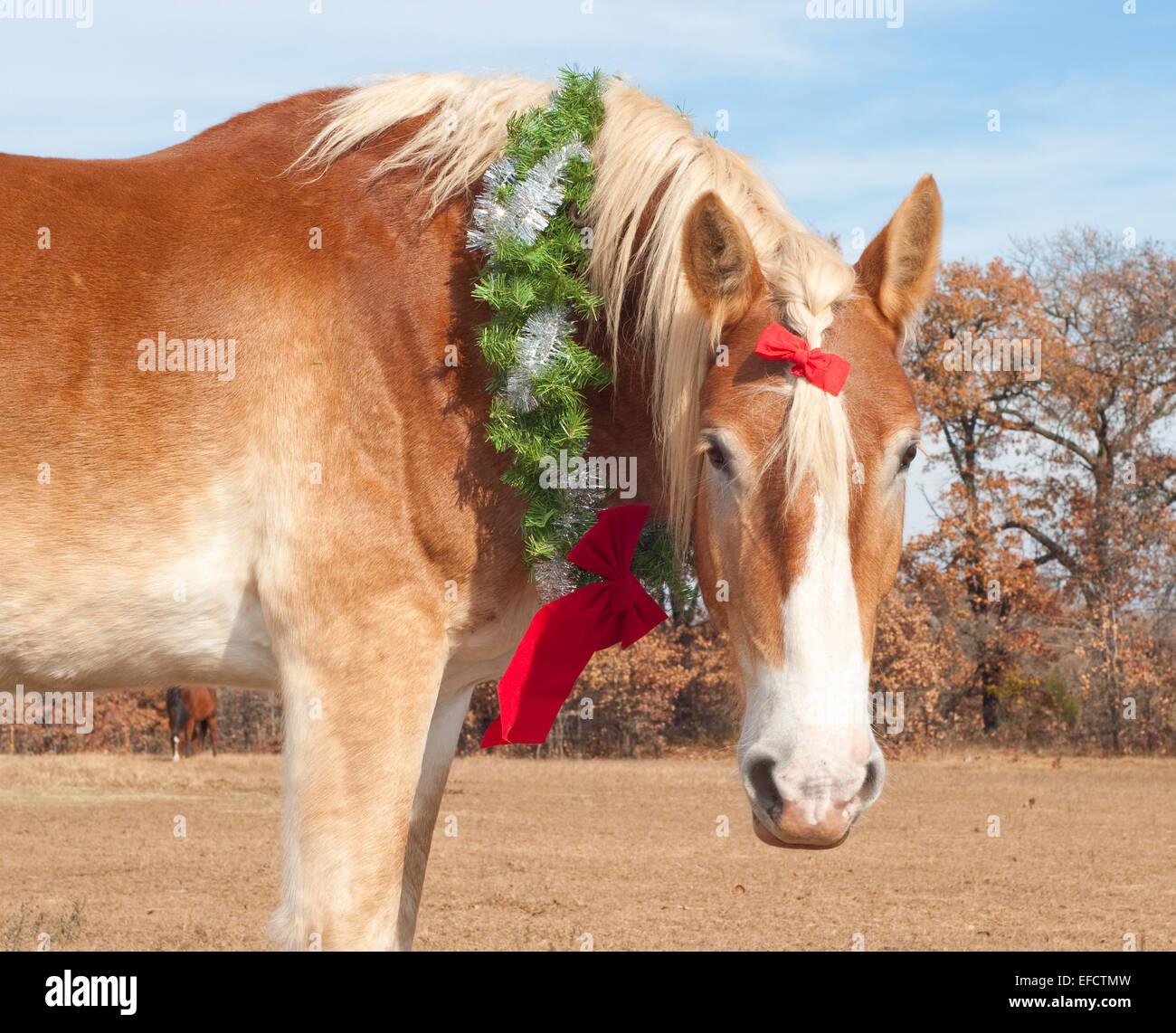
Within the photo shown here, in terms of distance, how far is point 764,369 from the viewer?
2670mm

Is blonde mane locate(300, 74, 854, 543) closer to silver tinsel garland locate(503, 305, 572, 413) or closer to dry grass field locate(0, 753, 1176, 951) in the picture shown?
silver tinsel garland locate(503, 305, 572, 413)

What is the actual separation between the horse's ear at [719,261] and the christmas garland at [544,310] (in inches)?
17.3

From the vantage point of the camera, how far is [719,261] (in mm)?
2775

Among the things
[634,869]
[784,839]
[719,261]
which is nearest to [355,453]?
[719,261]

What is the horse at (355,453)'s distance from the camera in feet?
8.56

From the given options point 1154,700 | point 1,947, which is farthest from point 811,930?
point 1154,700

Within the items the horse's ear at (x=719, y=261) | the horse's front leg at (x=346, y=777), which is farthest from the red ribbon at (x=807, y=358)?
the horse's front leg at (x=346, y=777)

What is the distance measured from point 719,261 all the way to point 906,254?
1.76 ft

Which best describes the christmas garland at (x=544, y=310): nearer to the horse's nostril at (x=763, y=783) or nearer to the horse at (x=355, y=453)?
the horse at (x=355, y=453)

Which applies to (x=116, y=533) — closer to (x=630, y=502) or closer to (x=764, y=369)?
(x=630, y=502)

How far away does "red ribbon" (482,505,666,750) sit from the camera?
10.4 feet

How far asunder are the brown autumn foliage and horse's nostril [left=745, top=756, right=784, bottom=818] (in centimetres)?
2101

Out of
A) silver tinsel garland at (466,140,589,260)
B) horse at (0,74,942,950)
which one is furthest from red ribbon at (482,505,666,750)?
silver tinsel garland at (466,140,589,260)

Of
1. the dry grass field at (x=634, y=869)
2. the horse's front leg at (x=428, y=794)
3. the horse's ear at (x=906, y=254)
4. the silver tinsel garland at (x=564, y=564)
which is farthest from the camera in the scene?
the dry grass field at (x=634, y=869)
